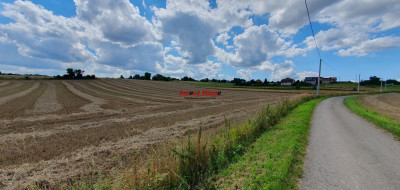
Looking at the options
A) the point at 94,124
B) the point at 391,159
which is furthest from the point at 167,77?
the point at 391,159

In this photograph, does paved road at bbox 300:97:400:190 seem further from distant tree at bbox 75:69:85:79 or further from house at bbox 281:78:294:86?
house at bbox 281:78:294:86

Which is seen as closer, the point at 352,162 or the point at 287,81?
the point at 352,162

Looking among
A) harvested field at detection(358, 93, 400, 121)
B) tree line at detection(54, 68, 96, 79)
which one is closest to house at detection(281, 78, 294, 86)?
harvested field at detection(358, 93, 400, 121)

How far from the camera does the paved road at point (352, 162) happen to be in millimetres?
3645

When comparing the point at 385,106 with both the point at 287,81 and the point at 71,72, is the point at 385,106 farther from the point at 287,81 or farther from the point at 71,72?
the point at 287,81

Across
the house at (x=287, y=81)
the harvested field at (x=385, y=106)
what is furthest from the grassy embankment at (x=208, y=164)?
the house at (x=287, y=81)

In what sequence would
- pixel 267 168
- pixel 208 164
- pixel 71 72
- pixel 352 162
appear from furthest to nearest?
1. pixel 71 72
2. pixel 352 162
3. pixel 208 164
4. pixel 267 168

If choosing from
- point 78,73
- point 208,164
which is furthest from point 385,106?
point 78,73

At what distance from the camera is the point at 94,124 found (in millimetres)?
10398

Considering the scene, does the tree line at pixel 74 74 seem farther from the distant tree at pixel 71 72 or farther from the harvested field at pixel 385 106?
the harvested field at pixel 385 106

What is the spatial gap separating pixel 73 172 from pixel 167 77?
420 feet

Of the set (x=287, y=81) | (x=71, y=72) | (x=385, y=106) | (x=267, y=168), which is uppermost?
(x=287, y=81)

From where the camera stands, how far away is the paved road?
3.64 meters

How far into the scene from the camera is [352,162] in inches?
182
